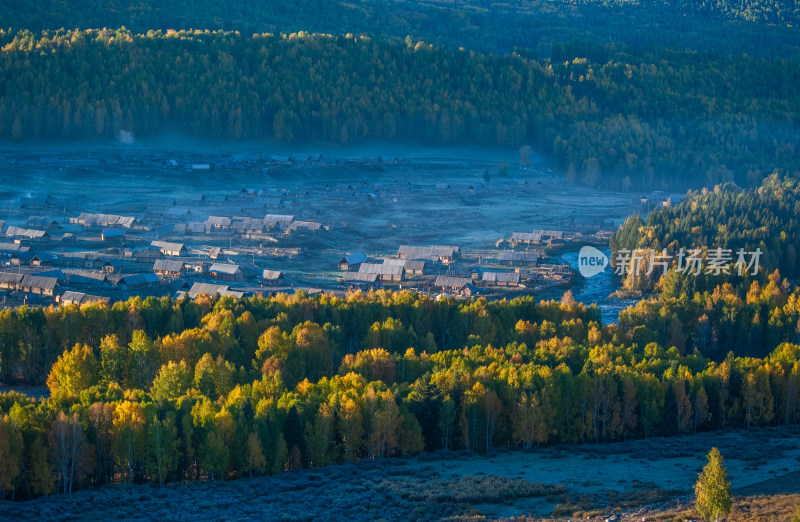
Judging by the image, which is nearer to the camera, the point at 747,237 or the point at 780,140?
the point at 747,237

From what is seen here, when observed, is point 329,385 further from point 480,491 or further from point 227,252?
point 227,252

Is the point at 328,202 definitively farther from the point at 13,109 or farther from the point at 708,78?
the point at 708,78

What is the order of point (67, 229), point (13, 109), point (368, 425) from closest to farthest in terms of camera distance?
point (368, 425) < point (67, 229) < point (13, 109)

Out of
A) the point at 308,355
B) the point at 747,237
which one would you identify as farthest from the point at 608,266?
the point at 308,355

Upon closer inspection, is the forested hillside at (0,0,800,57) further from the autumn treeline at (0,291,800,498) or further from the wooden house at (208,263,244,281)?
the autumn treeline at (0,291,800,498)
